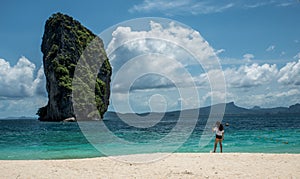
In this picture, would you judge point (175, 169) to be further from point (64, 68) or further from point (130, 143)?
point (64, 68)

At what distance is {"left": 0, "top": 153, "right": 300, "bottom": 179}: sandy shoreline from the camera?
35.6ft

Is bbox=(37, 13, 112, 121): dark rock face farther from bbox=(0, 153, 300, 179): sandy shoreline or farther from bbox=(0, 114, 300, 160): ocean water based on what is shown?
bbox=(0, 153, 300, 179): sandy shoreline

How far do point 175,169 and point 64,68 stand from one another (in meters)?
73.7

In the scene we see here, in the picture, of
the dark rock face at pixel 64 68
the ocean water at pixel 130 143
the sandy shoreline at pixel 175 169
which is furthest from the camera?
the dark rock face at pixel 64 68

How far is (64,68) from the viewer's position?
3201 inches

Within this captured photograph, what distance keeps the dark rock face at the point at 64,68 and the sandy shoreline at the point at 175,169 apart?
62893mm

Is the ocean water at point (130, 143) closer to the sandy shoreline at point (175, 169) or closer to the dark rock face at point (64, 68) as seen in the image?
the sandy shoreline at point (175, 169)

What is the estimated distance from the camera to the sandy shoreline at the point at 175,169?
10844 millimetres

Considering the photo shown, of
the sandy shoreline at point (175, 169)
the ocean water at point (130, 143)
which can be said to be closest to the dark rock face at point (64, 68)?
the ocean water at point (130, 143)

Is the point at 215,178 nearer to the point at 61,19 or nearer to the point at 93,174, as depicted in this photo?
the point at 93,174

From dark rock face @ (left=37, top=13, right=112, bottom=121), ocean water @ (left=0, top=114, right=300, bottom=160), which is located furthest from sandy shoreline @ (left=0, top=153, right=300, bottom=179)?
dark rock face @ (left=37, top=13, right=112, bottom=121)

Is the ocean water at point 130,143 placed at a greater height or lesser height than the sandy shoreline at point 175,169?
greater

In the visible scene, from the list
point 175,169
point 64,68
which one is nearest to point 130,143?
point 175,169

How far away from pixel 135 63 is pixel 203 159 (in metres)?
6.21
